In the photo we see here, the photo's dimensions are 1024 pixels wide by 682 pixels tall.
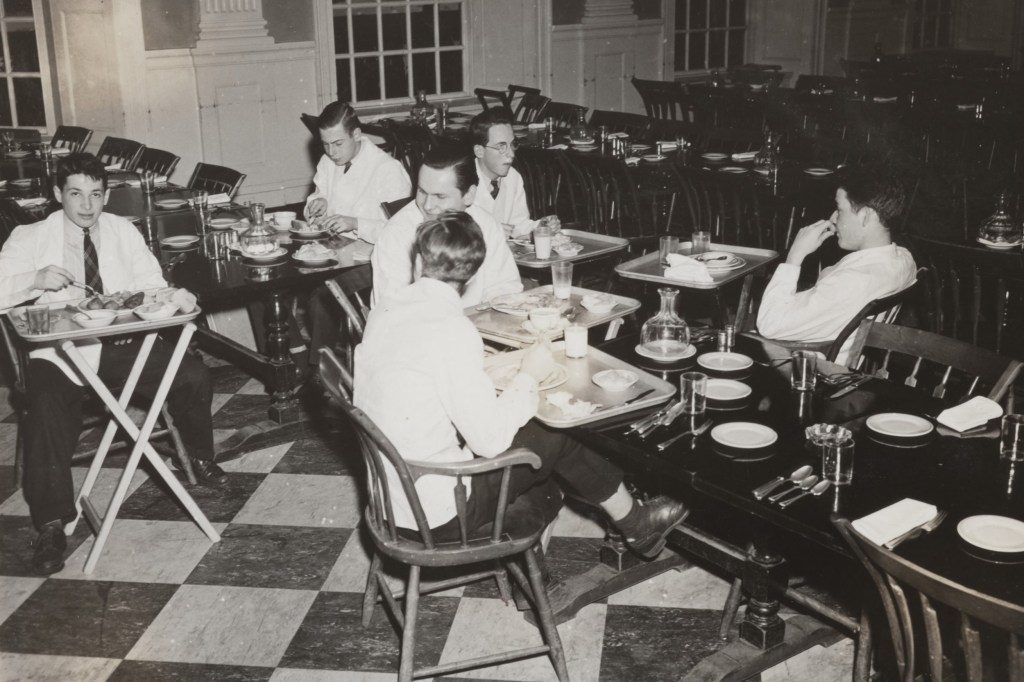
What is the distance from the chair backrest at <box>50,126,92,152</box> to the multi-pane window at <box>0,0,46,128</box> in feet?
2.32

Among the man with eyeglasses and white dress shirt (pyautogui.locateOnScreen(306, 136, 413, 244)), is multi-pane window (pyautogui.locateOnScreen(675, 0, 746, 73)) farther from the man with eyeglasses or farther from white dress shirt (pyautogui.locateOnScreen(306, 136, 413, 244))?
the man with eyeglasses

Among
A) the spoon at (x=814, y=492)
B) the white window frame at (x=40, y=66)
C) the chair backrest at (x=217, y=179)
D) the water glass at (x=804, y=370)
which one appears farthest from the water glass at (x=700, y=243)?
the white window frame at (x=40, y=66)

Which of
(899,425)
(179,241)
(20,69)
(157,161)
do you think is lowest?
(899,425)

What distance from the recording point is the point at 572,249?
14.5 feet

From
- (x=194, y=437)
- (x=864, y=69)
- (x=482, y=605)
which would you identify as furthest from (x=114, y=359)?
(x=864, y=69)

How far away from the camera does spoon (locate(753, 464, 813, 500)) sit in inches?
93.0

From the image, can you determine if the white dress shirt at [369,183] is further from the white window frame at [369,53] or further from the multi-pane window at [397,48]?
the multi-pane window at [397,48]

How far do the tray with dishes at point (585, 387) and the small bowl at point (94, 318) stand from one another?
127cm

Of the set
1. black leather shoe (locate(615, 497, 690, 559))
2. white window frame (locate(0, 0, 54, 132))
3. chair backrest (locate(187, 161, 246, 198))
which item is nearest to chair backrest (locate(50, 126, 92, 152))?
white window frame (locate(0, 0, 54, 132))

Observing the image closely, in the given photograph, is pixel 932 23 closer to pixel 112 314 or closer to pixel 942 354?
pixel 942 354

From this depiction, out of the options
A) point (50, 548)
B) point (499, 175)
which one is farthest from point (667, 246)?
point (50, 548)

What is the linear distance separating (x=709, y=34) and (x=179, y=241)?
25.2 feet

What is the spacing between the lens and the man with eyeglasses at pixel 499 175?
4.57 meters

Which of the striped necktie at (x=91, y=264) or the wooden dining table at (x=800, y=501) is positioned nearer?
the wooden dining table at (x=800, y=501)
